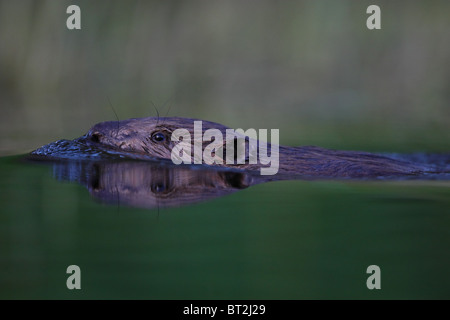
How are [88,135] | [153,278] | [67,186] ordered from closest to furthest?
1. [153,278]
2. [67,186]
3. [88,135]

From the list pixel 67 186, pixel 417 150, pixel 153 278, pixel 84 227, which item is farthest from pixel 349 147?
pixel 153 278

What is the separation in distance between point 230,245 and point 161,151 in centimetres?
251

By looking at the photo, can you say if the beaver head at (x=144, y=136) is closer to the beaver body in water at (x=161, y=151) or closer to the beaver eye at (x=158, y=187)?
the beaver body in water at (x=161, y=151)

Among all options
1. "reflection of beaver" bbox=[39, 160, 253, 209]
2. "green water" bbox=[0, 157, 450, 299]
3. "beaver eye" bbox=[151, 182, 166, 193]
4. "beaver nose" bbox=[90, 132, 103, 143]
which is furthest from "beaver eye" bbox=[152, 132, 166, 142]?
"green water" bbox=[0, 157, 450, 299]

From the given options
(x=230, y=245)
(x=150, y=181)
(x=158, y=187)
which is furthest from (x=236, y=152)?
(x=230, y=245)

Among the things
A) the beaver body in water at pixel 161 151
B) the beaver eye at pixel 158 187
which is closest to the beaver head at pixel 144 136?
the beaver body in water at pixel 161 151

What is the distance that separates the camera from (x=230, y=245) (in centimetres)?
319

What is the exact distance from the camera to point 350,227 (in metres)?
3.55

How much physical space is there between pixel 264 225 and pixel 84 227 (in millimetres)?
1018

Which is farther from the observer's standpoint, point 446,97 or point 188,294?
point 446,97

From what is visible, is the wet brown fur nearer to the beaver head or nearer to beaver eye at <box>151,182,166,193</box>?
the beaver head

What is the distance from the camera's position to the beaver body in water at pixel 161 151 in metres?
5.49

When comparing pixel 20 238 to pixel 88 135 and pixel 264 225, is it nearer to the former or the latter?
pixel 264 225

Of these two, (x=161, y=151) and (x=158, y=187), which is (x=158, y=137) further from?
(x=158, y=187)
